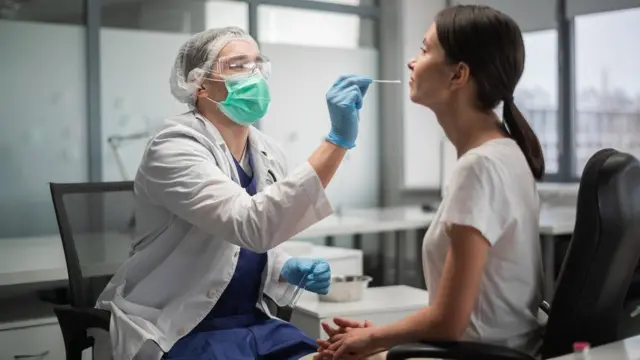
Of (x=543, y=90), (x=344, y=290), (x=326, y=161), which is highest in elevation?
(x=543, y=90)

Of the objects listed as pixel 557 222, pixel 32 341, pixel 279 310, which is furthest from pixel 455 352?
pixel 557 222

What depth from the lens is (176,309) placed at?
1740 millimetres

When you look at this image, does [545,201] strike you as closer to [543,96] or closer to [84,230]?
[543,96]

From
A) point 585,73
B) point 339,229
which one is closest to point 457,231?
point 339,229

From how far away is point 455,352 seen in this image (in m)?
1.26

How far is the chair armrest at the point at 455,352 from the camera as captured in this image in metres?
1.25

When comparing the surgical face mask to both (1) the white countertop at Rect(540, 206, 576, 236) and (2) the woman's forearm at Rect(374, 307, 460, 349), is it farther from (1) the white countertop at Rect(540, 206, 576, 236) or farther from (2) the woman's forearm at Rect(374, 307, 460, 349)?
(1) the white countertop at Rect(540, 206, 576, 236)

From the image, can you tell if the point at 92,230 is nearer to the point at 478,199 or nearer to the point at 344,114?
the point at 344,114

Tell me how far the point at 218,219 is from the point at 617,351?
875 millimetres

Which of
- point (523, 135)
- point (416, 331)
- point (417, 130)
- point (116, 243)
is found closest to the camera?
point (416, 331)

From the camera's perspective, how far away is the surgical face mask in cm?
194

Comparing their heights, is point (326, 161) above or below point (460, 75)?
below

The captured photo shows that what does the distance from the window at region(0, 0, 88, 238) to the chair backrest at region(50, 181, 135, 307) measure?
1776 millimetres

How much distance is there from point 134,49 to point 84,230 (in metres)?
2.27
